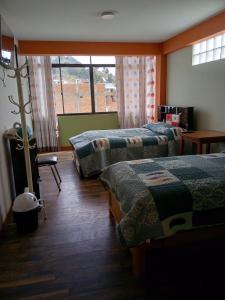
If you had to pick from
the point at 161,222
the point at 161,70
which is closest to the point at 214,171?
the point at 161,222

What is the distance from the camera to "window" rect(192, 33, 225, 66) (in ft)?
11.4

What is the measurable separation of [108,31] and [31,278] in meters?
3.77

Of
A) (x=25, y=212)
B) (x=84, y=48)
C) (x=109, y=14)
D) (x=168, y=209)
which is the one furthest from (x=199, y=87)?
(x=25, y=212)

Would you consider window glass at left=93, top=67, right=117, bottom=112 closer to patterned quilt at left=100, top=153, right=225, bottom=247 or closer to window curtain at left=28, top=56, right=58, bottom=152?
window curtain at left=28, top=56, right=58, bottom=152

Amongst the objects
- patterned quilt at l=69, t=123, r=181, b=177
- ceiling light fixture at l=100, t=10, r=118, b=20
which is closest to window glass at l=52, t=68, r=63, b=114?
patterned quilt at l=69, t=123, r=181, b=177

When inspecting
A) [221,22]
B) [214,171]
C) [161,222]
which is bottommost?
[161,222]

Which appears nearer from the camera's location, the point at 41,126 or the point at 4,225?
the point at 4,225

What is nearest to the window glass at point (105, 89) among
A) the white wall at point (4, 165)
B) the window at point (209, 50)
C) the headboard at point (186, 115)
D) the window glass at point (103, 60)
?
the window glass at point (103, 60)

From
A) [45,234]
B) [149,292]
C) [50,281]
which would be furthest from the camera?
[45,234]

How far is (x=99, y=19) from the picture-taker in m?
3.37

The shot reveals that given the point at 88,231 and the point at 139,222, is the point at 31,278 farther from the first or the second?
the point at 139,222

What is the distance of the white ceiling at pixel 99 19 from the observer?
284cm

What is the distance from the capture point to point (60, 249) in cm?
193

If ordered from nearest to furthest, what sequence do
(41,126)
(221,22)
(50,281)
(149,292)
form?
(149,292) → (50,281) → (221,22) → (41,126)
